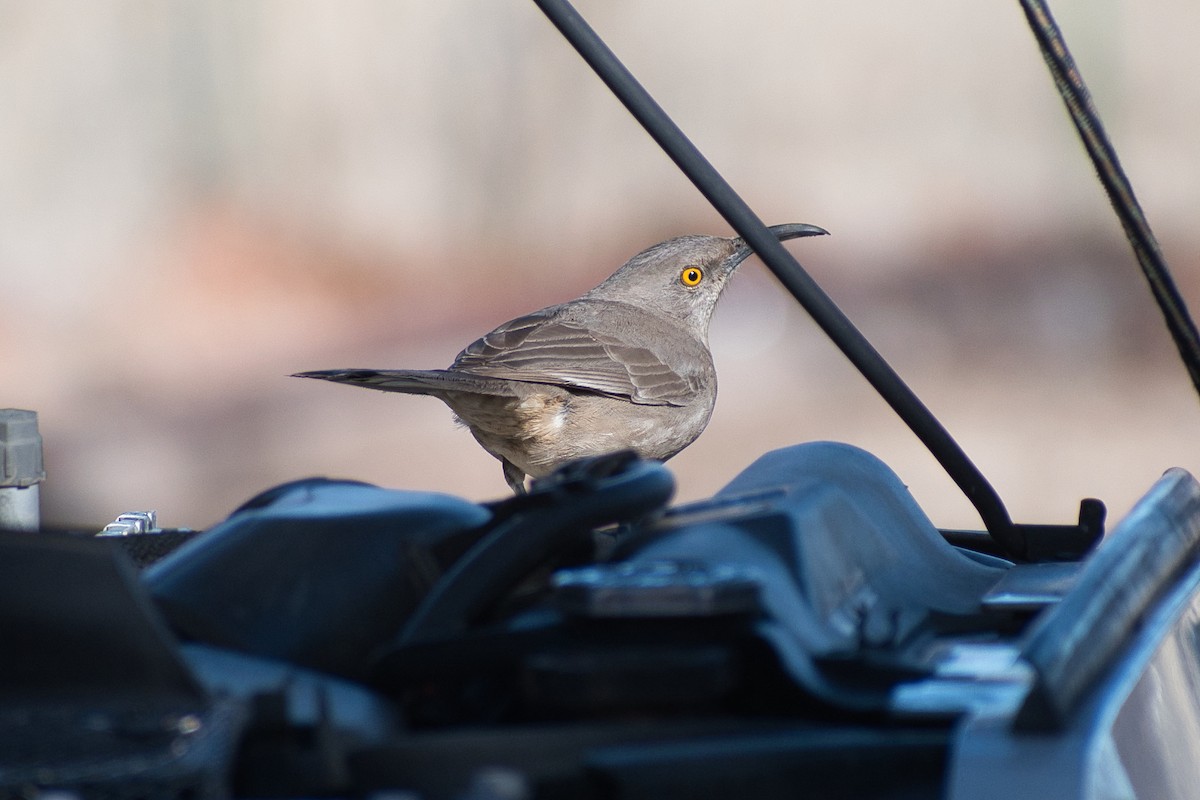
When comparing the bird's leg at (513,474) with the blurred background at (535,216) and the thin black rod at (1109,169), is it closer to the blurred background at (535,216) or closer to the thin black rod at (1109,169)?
the blurred background at (535,216)

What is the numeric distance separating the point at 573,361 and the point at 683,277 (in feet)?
3.40

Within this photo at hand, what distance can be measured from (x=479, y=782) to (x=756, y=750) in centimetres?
24

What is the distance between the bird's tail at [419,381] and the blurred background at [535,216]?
8.97 ft

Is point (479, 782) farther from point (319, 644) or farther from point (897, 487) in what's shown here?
point (897, 487)

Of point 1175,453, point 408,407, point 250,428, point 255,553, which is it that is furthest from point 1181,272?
point 255,553

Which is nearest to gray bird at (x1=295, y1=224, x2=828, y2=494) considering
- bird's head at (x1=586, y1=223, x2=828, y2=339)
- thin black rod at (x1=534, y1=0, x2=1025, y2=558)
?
bird's head at (x1=586, y1=223, x2=828, y2=339)

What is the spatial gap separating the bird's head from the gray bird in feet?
1.10

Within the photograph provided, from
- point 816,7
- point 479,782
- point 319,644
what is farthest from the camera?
point 816,7

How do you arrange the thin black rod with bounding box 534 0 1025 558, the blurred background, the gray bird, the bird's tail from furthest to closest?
the blurred background, the gray bird, the bird's tail, the thin black rod with bounding box 534 0 1025 558

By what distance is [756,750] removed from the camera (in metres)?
1.10

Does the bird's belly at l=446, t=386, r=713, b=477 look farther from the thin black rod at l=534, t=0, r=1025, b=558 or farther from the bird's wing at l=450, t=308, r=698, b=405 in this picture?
the thin black rod at l=534, t=0, r=1025, b=558

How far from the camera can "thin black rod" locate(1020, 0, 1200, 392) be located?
6.17 feet

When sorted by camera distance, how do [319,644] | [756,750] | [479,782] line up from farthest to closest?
[319,644] → [756,750] → [479,782]

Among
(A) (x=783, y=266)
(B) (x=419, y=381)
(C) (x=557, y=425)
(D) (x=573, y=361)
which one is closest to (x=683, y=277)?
(D) (x=573, y=361)
